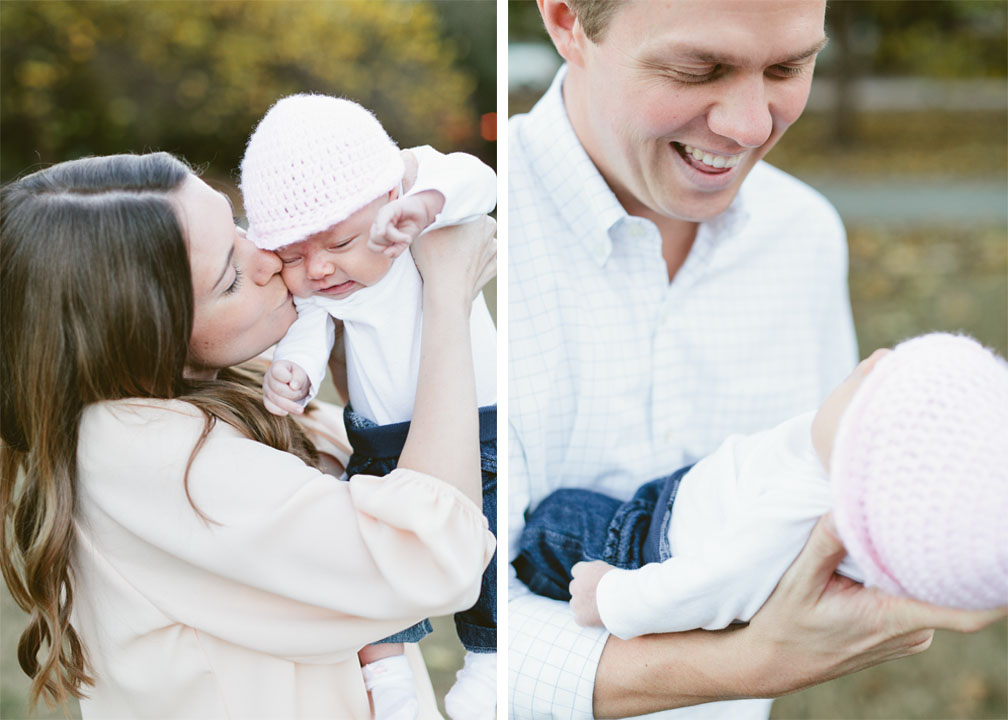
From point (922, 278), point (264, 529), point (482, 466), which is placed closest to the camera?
point (264, 529)

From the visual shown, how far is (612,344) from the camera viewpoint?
6.48ft

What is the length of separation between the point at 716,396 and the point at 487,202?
730 mm

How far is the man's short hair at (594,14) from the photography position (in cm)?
176

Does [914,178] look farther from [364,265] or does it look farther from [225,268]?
[225,268]

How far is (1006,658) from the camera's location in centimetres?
337

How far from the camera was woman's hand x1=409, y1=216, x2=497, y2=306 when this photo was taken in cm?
160

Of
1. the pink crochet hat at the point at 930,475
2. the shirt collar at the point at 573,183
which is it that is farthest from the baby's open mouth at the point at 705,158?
the pink crochet hat at the point at 930,475

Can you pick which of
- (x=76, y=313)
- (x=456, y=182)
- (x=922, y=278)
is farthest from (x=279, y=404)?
(x=922, y=278)

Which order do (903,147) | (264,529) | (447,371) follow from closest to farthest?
1. (264,529)
2. (447,371)
3. (903,147)

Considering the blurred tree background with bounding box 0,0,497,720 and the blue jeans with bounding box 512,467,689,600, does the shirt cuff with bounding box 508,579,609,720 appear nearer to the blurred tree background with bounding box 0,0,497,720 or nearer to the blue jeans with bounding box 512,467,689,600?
the blue jeans with bounding box 512,467,689,600

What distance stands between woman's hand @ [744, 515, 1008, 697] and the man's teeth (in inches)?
27.9

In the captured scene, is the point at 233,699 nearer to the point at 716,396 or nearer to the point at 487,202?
the point at 487,202

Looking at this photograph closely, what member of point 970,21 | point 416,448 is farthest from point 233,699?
point 970,21

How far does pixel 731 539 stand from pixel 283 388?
705 mm
